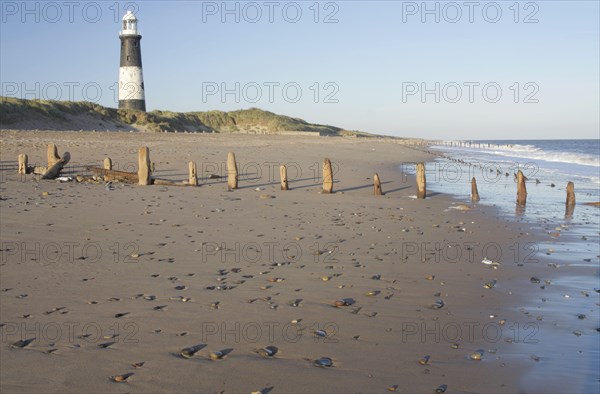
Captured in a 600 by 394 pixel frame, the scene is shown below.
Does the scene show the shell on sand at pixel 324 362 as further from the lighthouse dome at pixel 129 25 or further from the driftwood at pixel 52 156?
the lighthouse dome at pixel 129 25

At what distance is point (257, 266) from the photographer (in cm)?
777

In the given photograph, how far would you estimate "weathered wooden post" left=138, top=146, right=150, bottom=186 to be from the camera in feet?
49.6

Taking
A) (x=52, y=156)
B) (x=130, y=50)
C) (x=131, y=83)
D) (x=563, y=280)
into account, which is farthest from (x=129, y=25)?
(x=563, y=280)

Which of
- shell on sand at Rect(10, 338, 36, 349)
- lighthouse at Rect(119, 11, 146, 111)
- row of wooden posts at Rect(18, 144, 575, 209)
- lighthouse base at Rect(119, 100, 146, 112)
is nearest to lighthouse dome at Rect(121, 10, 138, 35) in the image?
lighthouse at Rect(119, 11, 146, 111)

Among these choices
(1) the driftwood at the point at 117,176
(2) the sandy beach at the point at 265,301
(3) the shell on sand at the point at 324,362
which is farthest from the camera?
(1) the driftwood at the point at 117,176

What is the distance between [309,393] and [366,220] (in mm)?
8009

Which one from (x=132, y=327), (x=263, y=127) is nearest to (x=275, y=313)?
(x=132, y=327)

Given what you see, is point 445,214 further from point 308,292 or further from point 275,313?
point 275,313

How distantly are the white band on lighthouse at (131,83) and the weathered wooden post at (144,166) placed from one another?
49713mm

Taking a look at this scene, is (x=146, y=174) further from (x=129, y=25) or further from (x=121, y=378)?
(x=129, y=25)

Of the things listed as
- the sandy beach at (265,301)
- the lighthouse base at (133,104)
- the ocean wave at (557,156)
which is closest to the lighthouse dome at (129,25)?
the lighthouse base at (133,104)

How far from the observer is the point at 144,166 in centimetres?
1519

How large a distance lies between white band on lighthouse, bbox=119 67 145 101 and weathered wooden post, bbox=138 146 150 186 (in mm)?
49713

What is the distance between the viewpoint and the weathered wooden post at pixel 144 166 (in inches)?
595
